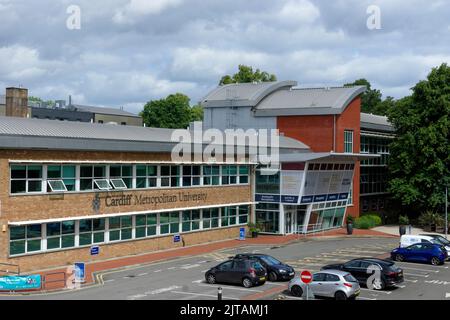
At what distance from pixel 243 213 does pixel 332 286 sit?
2532 cm

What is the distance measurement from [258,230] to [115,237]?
53.8 ft

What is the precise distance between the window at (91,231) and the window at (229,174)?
1391 centimetres

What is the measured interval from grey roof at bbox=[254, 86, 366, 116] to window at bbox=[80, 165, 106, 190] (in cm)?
2860

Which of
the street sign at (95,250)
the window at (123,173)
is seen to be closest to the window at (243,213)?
the window at (123,173)

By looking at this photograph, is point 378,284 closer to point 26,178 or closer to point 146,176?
point 146,176

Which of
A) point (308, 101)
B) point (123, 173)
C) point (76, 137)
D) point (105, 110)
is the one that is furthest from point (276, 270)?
point (105, 110)

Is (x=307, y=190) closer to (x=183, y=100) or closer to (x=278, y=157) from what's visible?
(x=278, y=157)

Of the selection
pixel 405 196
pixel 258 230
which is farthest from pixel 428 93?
pixel 258 230

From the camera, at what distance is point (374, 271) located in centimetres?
2978

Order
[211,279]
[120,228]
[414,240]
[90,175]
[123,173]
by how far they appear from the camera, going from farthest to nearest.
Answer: [414,240]
[123,173]
[120,228]
[90,175]
[211,279]

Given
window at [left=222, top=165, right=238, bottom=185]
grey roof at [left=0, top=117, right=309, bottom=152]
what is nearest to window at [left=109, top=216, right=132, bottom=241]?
grey roof at [left=0, top=117, right=309, bottom=152]

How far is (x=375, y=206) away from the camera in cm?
7344

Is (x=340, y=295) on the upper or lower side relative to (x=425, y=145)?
lower
